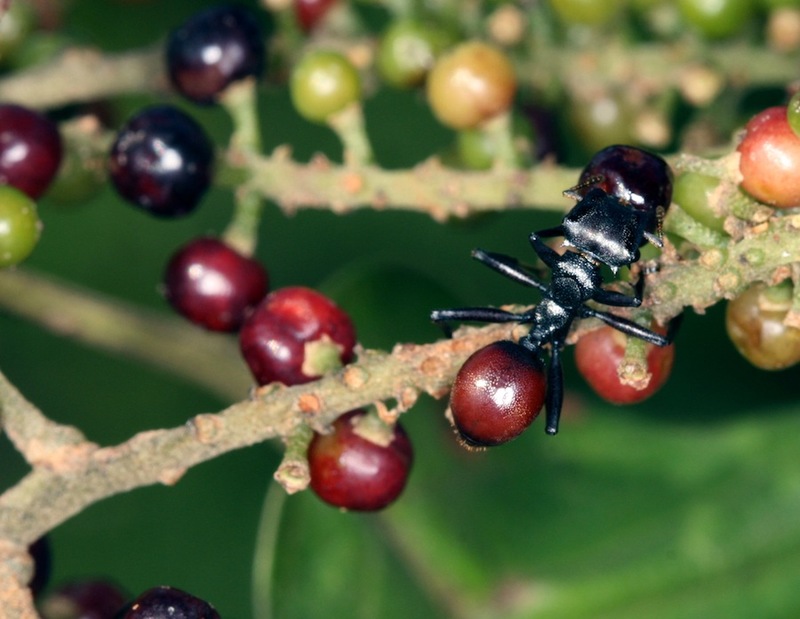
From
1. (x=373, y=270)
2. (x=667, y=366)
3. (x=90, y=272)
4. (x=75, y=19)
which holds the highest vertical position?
(x=75, y=19)

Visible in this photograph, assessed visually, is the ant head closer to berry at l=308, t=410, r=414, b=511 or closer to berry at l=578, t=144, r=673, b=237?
berry at l=578, t=144, r=673, b=237

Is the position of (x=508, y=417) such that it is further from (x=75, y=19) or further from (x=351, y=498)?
(x=75, y=19)

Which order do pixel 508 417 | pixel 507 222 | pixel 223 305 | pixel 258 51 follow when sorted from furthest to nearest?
pixel 507 222, pixel 258 51, pixel 223 305, pixel 508 417

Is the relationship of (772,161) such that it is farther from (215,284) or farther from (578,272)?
(215,284)

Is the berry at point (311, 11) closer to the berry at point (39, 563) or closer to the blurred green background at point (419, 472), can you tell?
the blurred green background at point (419, 472)

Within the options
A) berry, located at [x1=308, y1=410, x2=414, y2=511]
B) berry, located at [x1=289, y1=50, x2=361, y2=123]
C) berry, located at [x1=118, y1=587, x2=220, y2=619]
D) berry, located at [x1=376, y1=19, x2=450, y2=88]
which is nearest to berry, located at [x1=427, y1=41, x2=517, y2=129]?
berry, located at [x1=376, y1=19, x2=450, y2=88]

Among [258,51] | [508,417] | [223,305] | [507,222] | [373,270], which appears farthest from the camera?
[507,222]

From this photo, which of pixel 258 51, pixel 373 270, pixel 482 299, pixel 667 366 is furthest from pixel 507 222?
pixel 667 366
